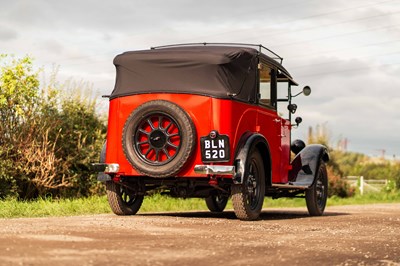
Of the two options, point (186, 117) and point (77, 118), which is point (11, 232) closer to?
point (186, 117)

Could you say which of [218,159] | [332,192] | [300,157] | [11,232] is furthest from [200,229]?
[332,192]

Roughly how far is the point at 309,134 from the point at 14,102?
61.1ft

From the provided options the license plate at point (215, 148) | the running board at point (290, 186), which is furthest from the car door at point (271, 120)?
the license plate at point (215, 148)

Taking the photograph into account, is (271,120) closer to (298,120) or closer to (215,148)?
(298,120)

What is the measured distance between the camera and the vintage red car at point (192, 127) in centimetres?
1093

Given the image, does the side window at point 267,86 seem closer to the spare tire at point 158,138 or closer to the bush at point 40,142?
the spare tire at point 158,138

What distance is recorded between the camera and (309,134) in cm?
3481

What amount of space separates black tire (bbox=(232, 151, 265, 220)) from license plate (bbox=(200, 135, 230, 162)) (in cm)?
47

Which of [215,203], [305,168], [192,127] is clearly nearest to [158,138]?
[192,127]

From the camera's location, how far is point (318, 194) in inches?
572

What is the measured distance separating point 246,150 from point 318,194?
3.93 meters

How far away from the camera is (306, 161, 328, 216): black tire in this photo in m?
13.9

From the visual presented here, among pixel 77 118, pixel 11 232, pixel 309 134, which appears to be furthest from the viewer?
pixel 309 134

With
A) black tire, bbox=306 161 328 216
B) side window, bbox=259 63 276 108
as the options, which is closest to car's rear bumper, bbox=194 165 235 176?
side window, bbox=259 63 276 108
